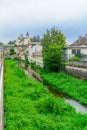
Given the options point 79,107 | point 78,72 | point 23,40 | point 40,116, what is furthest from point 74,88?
point 23,40

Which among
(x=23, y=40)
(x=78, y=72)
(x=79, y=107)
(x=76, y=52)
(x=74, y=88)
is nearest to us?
(x=79, y=107)

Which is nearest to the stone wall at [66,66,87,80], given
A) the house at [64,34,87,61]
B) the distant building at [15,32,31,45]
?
the house at [64,34,87,61]

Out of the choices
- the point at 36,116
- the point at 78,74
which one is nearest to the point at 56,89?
the point at 78,74

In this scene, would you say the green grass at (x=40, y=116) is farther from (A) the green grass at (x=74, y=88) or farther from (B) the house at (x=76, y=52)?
(B) the house at (x=76, y=52)

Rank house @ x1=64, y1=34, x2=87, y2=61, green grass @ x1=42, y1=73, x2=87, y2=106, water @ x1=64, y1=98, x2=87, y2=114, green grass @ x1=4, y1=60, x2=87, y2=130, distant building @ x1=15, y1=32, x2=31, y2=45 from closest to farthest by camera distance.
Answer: green grass @ x1=4, y1=60, x2=87, y2=130
water @ x1=64, y1=98, x2=87, y2=114
green grass @ x1=42, y1=73, x2=87, y2=106
house @ x1=64, y1=34, x2=87, y2=61
distant building @ x1=15, y1=32, x2=31, y2=45

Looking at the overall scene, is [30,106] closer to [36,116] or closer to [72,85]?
[36,116]

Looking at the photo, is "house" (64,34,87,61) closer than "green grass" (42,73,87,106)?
No

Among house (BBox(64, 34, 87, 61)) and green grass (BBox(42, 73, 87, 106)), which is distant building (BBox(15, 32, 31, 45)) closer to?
house (BBox(64, 34, 87, 61))

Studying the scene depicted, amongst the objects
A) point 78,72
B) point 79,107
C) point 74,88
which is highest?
point 78,72

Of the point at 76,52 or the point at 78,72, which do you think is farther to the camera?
the point at 76,52

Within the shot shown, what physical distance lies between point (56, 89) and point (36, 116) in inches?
585

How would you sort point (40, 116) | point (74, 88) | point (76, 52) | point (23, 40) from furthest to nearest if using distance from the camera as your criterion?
point (23, 40)
point (76, 52)
point (74, 88)
point (40, 116)

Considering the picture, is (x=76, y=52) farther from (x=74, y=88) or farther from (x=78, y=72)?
(x=74, y=88)

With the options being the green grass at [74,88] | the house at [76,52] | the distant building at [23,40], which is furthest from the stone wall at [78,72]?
the distant building at [23,40]
